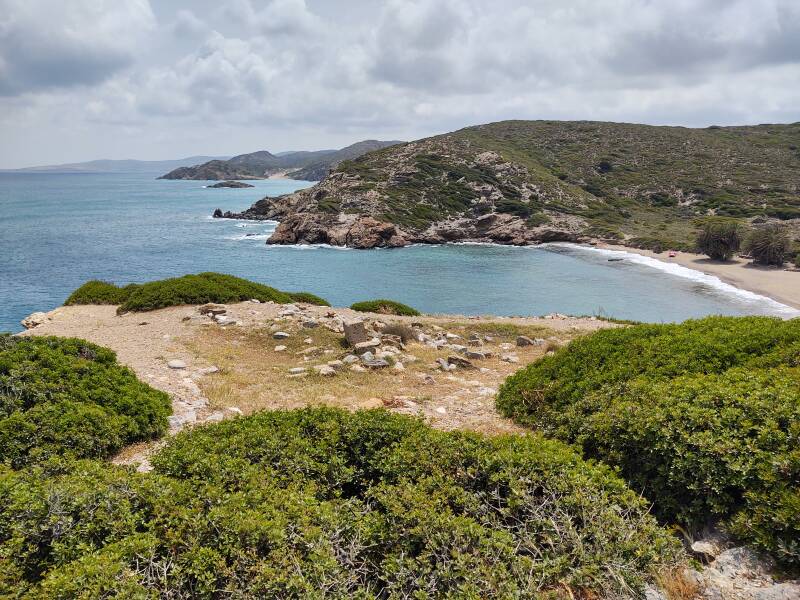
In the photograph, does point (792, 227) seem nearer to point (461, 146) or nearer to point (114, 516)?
point (461, 146)

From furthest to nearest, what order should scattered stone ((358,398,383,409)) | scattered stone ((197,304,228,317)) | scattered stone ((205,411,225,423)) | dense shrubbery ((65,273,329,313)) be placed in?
dense shrubbery ((65,273,329,313)) → scattered stone ((197,304,228,317)) → scattered stone ((358,398,383,409)) → scattered stone ((205,411,225,423))

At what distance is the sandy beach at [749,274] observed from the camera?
4447 centimetres

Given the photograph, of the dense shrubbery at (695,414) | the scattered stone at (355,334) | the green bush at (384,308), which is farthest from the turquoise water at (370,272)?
the dense shrubbery at (695,414)

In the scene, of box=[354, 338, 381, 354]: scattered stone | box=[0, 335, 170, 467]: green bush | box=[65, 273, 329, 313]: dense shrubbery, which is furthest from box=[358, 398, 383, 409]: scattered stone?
box=[65, 273, 329, 313]: dense shrubbery

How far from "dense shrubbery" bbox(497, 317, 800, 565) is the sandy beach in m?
41.8

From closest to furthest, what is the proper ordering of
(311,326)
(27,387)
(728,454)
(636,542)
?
1. (636,542)
2. (728,454)
3. (27,387)
4. (311,326)

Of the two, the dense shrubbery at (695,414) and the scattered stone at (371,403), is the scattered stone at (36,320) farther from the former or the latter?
the dense shrubbery at (695,414)

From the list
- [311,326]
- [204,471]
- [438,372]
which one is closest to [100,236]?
[311,326]

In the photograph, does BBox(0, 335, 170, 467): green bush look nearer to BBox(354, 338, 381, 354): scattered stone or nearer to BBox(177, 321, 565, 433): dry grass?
BBox(177, 321, 565, 433): dry grass

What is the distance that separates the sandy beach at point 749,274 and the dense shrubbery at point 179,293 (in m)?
43.5

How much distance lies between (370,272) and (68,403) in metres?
→ 50.4

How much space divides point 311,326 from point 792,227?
80.8 metres

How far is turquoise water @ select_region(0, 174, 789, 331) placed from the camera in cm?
4153

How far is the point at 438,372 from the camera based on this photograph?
44.9 ft
